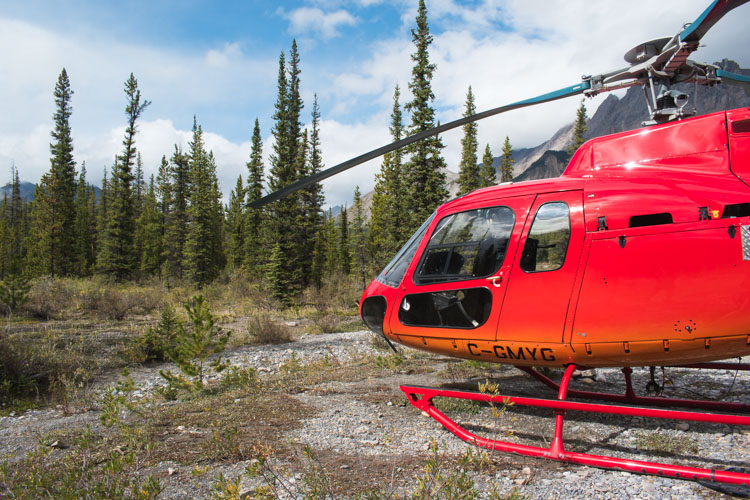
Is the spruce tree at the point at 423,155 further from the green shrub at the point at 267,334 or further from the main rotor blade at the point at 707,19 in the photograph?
the main rotor blade at the point at 707,19

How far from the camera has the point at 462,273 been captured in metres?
4.71

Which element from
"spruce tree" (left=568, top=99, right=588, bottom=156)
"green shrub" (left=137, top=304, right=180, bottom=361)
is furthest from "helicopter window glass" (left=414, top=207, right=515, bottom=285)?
"spruce tree" (left=568, top=99, right=588, bottom=156)

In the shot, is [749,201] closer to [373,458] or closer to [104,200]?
[373,458]

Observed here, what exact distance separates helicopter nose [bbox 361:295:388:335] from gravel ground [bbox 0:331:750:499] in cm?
109

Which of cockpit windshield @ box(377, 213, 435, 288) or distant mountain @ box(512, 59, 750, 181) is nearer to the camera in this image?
cockpit windshield @ box(377, 213, 435, 288)

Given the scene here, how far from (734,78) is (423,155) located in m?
23.3

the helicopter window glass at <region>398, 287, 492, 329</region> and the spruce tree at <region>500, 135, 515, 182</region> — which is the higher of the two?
the spruce tree at <region>500, 135, 515, 182</region>

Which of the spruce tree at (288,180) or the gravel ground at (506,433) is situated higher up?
the spruce tree at (288,180)

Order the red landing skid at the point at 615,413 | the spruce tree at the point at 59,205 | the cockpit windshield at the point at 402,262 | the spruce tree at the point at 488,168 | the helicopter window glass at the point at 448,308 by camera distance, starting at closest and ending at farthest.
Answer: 1. the red landing skid at the point at 615,413
2. the helicopter window glass at the point at 448,308
3. the cockpit windshield at the point at 402,262
4. the spruce tree at the point at 59,205
5. the spruce tree at the point at 488,168

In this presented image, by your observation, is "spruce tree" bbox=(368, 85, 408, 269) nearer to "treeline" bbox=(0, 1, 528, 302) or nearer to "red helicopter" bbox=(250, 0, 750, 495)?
"treeline" bbox=(0, 1, 528, 302)

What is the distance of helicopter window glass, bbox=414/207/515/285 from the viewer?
179 inches

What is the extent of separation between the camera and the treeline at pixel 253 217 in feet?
90.3

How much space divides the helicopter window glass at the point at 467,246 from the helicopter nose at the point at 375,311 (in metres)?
0.63

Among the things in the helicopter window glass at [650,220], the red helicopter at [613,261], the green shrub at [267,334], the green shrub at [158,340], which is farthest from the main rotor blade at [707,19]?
the green shrub at [267,334]
